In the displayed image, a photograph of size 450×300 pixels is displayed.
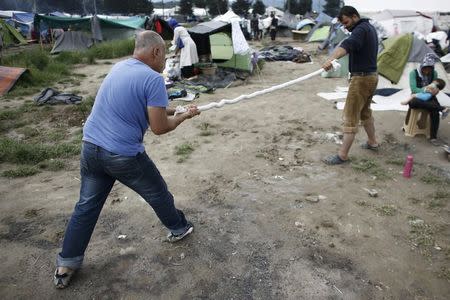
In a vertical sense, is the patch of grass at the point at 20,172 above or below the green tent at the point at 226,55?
below

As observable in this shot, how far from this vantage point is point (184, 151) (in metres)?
5.29

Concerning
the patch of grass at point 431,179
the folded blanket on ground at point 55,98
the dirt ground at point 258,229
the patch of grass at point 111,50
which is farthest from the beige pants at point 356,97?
the patch of grass at point 111,50

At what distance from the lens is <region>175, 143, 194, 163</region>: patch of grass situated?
5075 mm

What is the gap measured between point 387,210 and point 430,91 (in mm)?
2869

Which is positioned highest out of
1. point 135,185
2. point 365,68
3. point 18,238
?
point 365,68

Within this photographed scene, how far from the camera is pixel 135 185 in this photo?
263 cm

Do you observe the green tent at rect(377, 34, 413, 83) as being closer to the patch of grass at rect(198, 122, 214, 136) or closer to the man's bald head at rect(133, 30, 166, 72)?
the patch of grass at rect(198, 122, 214, 136)

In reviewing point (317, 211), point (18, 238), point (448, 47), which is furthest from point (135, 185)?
point (448, 47)

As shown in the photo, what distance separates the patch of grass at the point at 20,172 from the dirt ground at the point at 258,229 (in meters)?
0.13

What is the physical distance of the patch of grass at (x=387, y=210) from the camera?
359cm

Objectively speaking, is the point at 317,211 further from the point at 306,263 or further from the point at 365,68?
the point at 365,68

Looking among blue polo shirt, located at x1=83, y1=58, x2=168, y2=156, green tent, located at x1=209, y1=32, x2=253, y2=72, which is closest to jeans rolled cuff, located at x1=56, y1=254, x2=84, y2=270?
blue polo shirt, located at x1=83, y1=58, x2=168, y2=156

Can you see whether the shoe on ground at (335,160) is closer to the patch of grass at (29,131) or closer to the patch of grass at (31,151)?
the patch of grass at (31,151)

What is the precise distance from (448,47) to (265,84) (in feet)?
25.1
